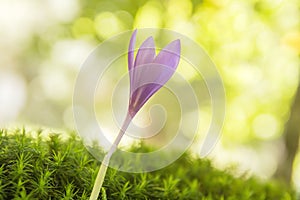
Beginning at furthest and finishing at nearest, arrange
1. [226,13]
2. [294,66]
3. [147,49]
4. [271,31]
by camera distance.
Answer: [294,66]
[271,31]
[226,13]
[147,49]

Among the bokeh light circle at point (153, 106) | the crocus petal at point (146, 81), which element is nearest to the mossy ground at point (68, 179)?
the bokeh light circle at point (153, 106)

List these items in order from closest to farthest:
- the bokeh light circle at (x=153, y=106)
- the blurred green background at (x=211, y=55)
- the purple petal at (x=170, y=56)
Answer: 1. the purple petal at (x=170, y=56)
2. the bokeh light circle at (x=153, y=106)
3. the blurred green background at (x=211, y=55)

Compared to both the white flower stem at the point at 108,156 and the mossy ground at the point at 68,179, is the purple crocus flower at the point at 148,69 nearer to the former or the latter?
the white flower stem at the point at 108,156

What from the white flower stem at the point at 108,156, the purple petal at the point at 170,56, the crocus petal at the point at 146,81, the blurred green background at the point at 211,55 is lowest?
the blurred green background at the point at 211,55

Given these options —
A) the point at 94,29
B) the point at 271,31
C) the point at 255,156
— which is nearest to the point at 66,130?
the point at 271,31

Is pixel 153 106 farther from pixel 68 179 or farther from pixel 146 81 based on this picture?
pixel 146 81

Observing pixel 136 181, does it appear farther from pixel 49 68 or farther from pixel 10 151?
pixel 49 68
